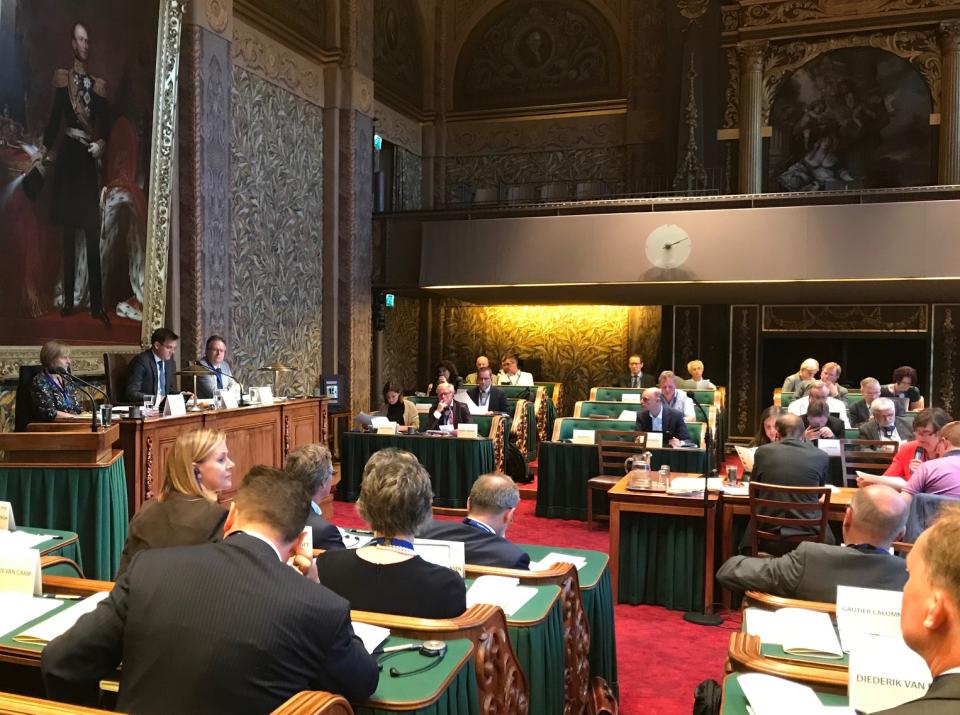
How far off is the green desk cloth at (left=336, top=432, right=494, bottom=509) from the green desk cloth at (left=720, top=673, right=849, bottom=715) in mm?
5659

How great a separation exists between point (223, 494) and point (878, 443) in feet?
16.3

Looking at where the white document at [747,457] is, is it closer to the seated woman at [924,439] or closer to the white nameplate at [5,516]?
the seated woman at [924,439]

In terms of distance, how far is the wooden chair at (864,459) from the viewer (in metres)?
5.97

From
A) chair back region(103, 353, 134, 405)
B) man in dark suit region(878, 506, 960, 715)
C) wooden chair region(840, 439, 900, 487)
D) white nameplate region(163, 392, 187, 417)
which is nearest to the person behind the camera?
man in dark suit region(878, 506, 960, 715)

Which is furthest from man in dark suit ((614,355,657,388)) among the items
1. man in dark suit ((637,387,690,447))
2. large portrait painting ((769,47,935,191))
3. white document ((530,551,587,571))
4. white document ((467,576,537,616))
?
white document ((467,576,537,616))

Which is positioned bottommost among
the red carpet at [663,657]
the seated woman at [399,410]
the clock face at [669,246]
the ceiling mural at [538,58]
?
the red carpet at [663,657]

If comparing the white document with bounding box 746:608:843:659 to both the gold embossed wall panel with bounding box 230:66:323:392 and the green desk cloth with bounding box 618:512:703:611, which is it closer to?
the green desk cloth with bounding box 618:512:703:611

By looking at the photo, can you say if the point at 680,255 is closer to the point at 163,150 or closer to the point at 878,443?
the point at 878,443

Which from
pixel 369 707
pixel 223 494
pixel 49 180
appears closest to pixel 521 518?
pixel 223 494

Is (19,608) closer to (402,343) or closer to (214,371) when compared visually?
(214,371)

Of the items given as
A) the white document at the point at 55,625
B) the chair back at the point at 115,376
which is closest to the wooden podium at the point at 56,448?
the chair back at the point at 115,376

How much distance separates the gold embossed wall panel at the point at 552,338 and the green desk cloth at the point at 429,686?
12.3m

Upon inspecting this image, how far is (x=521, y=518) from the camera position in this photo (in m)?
7.44

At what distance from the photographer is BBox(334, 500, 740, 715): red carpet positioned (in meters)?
3.69
